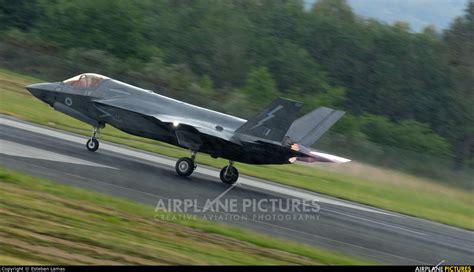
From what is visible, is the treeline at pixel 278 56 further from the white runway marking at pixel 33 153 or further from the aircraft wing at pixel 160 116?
the white runway marking at pixel 33 153

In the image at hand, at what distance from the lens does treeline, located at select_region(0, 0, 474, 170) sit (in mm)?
48531

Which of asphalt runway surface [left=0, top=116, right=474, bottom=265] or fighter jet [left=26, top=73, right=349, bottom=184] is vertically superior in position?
fighter jet [left=26, top=73, right=349, bottom=184]

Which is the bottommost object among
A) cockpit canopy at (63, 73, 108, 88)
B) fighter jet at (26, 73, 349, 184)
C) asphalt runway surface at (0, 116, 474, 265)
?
asphalt runway surface at (0, 116, 474, 265)

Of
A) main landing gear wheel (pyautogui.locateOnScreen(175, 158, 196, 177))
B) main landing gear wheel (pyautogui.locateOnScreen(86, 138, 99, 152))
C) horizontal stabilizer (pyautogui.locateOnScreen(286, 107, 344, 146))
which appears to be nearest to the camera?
horizontal stabilizer (pyautogui.locateOnScreen(286, 107, 344, 146))

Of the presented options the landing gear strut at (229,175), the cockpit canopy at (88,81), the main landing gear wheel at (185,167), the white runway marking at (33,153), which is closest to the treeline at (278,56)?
the cockpit canopy at (88,81)

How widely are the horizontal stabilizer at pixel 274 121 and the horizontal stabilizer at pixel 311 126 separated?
713 millimetres

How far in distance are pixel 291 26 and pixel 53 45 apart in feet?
90.9

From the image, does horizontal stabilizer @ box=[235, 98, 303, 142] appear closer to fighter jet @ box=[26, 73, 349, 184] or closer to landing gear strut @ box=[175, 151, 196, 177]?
fighter jet @ box=[26, 73, 349, 184]

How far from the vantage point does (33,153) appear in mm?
21031

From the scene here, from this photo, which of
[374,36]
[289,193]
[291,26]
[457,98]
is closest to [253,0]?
[291,26]

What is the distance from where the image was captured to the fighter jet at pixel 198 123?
66.7ft

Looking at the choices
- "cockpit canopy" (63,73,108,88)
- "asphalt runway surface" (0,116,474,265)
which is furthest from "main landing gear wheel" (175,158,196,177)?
"cockpit canopy" (63,73,108,88)

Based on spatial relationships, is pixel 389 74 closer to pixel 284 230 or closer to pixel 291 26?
pixel 291 26

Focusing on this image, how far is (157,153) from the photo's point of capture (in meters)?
27.4
